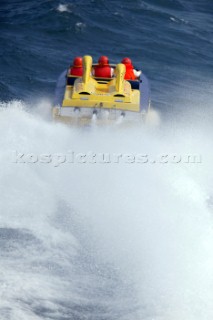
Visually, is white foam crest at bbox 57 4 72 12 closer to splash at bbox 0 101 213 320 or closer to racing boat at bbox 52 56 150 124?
racing boat at bbox 52 56 150 124

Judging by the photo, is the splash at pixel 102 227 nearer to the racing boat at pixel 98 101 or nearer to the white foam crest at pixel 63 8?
the racing boat at pixel 98 101

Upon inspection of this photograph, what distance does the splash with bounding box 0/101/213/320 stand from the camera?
402 inches

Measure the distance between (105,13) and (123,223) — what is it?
16.5 meters

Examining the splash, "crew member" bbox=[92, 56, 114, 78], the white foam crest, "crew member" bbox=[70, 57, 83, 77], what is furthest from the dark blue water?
the splash

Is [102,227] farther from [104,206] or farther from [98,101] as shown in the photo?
[98,101]

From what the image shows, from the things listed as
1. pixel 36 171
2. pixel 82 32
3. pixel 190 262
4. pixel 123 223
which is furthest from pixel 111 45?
pixel 190 262

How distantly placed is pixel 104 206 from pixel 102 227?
76 centimetres

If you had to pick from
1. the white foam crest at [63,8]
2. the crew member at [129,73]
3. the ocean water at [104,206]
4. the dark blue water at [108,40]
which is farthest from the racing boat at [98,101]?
the white foam crest at [63,8]

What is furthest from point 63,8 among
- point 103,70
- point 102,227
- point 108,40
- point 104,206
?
point 102,227

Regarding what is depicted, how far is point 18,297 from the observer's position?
33.0 ft

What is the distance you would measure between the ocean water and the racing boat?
365 millimetres

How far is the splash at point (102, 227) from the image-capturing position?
10219 mm

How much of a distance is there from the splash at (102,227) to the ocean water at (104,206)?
0.02m

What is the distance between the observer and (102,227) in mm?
12219
